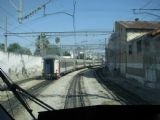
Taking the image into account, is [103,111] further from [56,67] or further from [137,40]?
[56,67]

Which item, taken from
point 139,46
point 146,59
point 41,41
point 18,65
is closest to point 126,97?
point 146,59

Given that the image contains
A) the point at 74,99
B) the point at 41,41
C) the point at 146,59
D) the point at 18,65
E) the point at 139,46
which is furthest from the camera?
the point at 41,41

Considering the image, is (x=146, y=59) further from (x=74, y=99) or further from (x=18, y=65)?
(x=18, y=65)

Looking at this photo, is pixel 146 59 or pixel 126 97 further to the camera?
pixel 146 59

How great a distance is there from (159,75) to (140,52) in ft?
29.9

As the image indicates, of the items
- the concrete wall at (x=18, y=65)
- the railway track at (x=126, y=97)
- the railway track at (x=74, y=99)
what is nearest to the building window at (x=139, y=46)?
the railway track at (x=126, y=97)

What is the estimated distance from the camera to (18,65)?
174 feet

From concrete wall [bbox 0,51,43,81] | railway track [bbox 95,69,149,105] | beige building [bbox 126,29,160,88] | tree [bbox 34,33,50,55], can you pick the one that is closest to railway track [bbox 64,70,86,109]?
railway track [bbox 95,69,149,105]

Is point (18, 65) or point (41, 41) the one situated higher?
point (41, 41)

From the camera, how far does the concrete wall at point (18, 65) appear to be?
149 ft

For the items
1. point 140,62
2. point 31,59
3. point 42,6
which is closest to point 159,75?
point 140,62

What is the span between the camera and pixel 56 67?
2034 inches

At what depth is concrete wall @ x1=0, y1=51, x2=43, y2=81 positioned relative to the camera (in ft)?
149

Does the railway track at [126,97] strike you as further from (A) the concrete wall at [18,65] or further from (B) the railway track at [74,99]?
(A) the concrete wall at [18,65]
